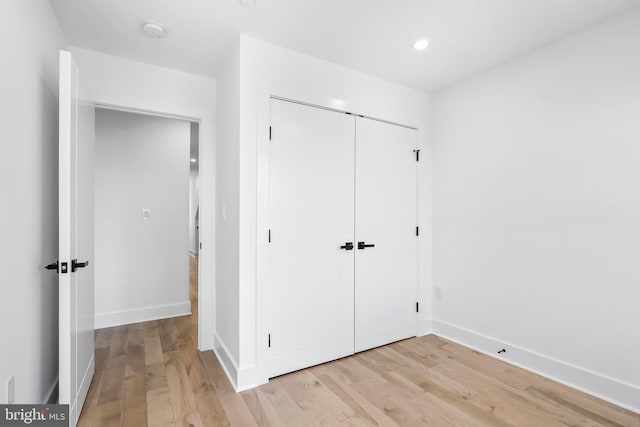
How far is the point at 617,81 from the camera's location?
206cm

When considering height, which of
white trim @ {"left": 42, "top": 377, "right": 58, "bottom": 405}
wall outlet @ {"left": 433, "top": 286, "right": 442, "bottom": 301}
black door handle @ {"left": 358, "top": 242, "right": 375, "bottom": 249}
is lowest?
white trim @ {"left": 42, "top": 377, "right": 58, "bottom": 405}

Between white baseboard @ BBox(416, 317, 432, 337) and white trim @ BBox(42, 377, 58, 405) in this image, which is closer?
white trim @ BBox(42, 377, 58, 405)

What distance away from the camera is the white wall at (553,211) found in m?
2.04

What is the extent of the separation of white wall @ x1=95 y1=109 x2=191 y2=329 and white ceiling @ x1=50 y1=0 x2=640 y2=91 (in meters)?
1.30

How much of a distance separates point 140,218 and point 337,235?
8.17 feet

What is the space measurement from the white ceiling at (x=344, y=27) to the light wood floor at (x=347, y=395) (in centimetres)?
252

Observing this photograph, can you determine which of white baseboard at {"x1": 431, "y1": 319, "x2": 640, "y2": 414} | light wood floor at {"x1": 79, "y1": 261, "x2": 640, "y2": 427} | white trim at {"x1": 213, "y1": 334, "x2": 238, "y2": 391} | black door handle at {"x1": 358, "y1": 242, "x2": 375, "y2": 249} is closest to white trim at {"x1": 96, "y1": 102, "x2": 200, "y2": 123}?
black door handle at {"x1": 358, "y1": 242, "x2": 375, "y2": 249}

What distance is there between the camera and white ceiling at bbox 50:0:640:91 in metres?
1.94

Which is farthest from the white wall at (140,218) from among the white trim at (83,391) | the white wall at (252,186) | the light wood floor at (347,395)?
the white wall at (252,186)

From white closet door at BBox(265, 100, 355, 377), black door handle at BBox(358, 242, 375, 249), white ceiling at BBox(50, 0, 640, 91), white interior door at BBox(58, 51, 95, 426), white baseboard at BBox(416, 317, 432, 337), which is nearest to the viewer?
white interior door at BBox(58, 51, 95, 426)

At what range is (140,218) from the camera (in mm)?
3670

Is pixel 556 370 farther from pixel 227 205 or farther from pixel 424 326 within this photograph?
pixel 227 205

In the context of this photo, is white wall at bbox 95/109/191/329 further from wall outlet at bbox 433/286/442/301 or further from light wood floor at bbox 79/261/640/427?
wall outlet at bbox 433/286/442/301

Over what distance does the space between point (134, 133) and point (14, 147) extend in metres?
2.42
